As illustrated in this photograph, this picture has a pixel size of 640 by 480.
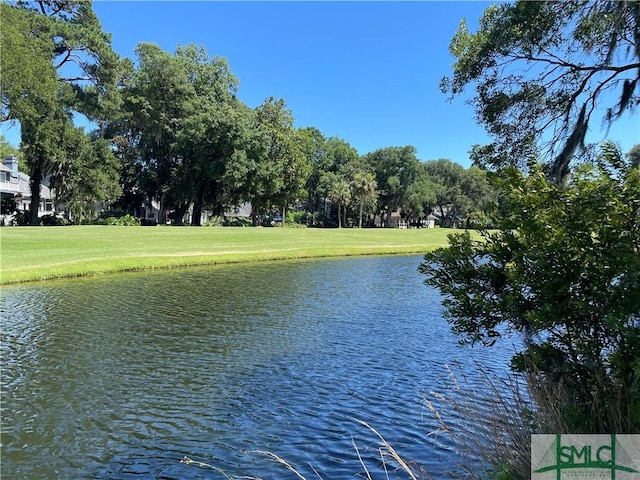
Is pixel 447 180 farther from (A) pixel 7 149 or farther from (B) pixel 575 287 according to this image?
(B) pixel 575 287

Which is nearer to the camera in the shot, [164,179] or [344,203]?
[164,179]

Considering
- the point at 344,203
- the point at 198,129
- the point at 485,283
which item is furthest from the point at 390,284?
the point at 344,203

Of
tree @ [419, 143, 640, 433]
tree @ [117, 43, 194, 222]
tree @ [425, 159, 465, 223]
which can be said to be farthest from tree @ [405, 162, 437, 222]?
tree @ [419, 143, 640, 433]

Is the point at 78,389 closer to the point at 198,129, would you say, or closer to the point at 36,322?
the point at 36,322

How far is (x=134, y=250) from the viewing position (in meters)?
28.7

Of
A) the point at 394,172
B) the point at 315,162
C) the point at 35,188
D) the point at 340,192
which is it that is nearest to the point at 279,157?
the point at 340,192

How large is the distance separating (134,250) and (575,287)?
28086 mm

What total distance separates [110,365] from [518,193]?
25.5 ft

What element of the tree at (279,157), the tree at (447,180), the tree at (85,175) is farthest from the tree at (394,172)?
the tree at (85,175)

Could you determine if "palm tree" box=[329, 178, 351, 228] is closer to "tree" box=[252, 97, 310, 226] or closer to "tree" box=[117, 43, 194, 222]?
"tree" box=[252, 97, 310, 226]

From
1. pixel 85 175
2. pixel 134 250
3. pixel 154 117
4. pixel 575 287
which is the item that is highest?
pixel 154 117

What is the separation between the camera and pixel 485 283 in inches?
172

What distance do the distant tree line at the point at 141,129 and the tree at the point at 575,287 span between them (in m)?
27.4

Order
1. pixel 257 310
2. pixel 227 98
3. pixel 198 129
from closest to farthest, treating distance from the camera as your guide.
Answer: pixel 257 310 < pixel 198 129 < pixel 227 98
